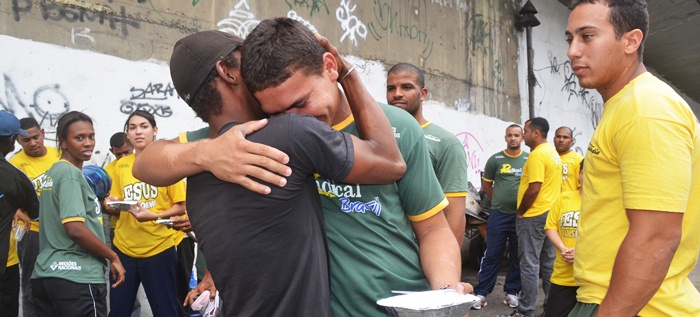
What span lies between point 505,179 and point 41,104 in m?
5.28

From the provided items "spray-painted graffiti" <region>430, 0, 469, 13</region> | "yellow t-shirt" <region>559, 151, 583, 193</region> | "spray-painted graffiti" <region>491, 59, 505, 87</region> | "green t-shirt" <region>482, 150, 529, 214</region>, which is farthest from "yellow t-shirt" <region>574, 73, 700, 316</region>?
"spray-painted graffiti" <region>491, 59, 505, 87</region>

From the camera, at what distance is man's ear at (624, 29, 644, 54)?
6.10 feet

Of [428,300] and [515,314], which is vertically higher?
[428,300]

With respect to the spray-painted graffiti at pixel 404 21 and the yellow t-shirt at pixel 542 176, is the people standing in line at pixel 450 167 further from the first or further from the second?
the spray-painted graffiti at pixel 404 21

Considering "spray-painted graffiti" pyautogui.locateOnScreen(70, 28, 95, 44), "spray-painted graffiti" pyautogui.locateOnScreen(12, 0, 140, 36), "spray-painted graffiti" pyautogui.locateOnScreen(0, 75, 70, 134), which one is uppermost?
"spray-painted graffiti" pyautogui.locateOnScreen(12, 0, 140, 36)

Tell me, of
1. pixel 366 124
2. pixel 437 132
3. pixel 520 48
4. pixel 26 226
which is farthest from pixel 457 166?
pixel 520 48

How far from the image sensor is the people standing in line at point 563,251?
3.85m

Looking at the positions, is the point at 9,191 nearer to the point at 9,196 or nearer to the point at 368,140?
the point at 9,196

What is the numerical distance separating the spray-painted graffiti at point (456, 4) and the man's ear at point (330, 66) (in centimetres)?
847

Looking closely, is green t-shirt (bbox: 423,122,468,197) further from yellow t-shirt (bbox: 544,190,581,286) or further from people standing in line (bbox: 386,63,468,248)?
yellow t-shirt (bbox: 544,190,581,286)

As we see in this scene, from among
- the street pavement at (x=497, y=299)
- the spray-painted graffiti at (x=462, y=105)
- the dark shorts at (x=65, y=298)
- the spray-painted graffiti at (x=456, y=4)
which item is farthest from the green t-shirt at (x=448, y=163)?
the spray-painted graffiti at (x=456, y=4)

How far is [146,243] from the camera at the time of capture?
4.96 meters

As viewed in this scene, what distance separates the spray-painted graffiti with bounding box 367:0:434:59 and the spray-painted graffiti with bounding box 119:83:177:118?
3500mm

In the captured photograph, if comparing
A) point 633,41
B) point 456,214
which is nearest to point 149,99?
point 456,214
